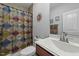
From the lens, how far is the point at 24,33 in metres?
2.61

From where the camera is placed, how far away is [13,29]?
2.34 m

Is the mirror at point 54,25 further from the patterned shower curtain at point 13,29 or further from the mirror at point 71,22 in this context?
the patterned shower curtain at point 13,29

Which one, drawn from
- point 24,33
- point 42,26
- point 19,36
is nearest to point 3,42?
point 19,36

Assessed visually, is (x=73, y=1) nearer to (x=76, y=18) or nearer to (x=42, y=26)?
(x=76, y=18)

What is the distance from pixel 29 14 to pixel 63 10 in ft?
3.96

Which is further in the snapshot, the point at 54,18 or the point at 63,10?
the point at 54,18

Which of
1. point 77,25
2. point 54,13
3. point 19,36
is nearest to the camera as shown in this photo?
point 77,25

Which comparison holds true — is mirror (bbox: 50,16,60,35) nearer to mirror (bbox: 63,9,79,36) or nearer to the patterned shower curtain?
mirror (bbox: 63,9,79,36)

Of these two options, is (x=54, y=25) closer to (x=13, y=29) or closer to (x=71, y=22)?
(x=71, y=22)

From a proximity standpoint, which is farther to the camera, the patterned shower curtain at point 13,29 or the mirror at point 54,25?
the patterned shower curtain at point 13,29

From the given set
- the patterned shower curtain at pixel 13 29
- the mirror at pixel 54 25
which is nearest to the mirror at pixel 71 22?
the mirror at pixel 54 25

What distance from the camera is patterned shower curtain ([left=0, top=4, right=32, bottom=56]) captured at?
216 cm

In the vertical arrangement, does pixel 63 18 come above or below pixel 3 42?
above

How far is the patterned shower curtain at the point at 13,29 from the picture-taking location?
2.16 meters
